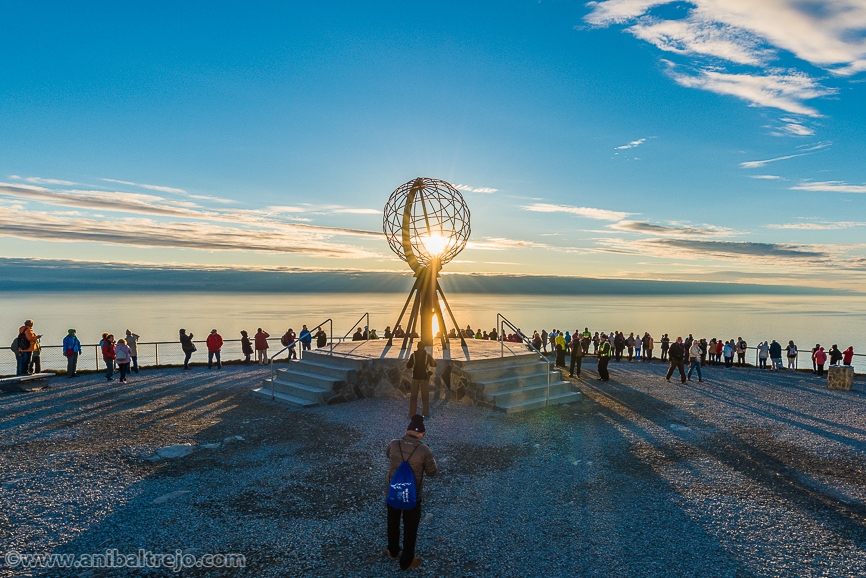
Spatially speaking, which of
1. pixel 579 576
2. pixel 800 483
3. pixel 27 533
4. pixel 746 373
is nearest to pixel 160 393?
pixel 27 533

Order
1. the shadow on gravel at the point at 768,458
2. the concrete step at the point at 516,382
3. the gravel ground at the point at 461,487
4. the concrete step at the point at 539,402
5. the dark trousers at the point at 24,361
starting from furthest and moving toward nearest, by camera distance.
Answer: the dark trousers at the point at 24,361, the concrete step at the point at 516,382, the concrete step at the point at 539,402, the shadow on gravel at the point at 768,458, the gravel ground at the point at 461,487

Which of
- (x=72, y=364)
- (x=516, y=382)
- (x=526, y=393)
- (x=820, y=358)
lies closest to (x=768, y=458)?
(x=526, y=393)

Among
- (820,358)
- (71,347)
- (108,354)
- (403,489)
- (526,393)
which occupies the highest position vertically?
(71,347)

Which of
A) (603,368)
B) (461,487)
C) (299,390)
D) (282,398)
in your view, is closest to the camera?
(461,487)

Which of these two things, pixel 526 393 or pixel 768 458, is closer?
pixel 768 458

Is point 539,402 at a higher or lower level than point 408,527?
lower

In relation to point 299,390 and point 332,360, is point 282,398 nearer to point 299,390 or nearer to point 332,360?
point 299,390

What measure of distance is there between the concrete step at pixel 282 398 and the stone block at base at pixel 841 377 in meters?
17.5

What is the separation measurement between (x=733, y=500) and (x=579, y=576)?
11.8 feet

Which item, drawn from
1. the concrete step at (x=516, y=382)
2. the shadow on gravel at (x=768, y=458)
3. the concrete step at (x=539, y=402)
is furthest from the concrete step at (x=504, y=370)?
the shadow on gravel at (x=768, y=458)

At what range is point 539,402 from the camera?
44.2 ft

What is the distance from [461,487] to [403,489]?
2.91 metres

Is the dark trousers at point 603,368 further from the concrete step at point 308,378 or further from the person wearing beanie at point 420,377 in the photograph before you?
the concrete step at point 308,378

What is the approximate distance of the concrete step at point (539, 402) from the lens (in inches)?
504
